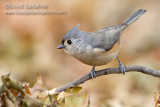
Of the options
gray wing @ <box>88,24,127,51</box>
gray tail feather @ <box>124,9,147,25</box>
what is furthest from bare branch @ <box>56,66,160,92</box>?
gray tail feather @ <box>124,9,147,25</box>

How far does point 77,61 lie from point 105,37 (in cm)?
263

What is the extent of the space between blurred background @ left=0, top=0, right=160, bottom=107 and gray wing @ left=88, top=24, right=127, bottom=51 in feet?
2.14

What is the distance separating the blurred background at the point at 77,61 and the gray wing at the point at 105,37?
0.65m

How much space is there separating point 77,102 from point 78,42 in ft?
5.21

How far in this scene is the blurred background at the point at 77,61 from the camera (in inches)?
180

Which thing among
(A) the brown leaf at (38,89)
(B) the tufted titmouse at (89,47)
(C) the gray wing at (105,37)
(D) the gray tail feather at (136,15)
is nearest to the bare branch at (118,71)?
(A) the brown leaf at (38,89)

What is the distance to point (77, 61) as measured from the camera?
6145 millimetres

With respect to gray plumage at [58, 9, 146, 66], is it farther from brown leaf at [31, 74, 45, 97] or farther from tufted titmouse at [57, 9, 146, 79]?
brown leaf at [31, 74, 45, 97]

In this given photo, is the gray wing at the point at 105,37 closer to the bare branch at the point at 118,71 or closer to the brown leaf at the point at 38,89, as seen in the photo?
the bare branch at the point at 118,71

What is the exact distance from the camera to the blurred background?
4574 millimetres

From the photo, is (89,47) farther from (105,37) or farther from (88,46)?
(105,37)

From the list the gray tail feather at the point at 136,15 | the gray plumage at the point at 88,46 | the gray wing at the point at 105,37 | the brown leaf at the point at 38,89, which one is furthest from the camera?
the gray tail feather at the point at 136,15

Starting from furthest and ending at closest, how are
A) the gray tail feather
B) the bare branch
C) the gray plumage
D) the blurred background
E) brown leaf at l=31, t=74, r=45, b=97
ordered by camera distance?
the blurred background, the gray tail feather, the gray plumage, the bare branch, brown leaf at l=31, t=74, r=45, b=97

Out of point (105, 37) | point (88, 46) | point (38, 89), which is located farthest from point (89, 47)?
point (38, 89)
